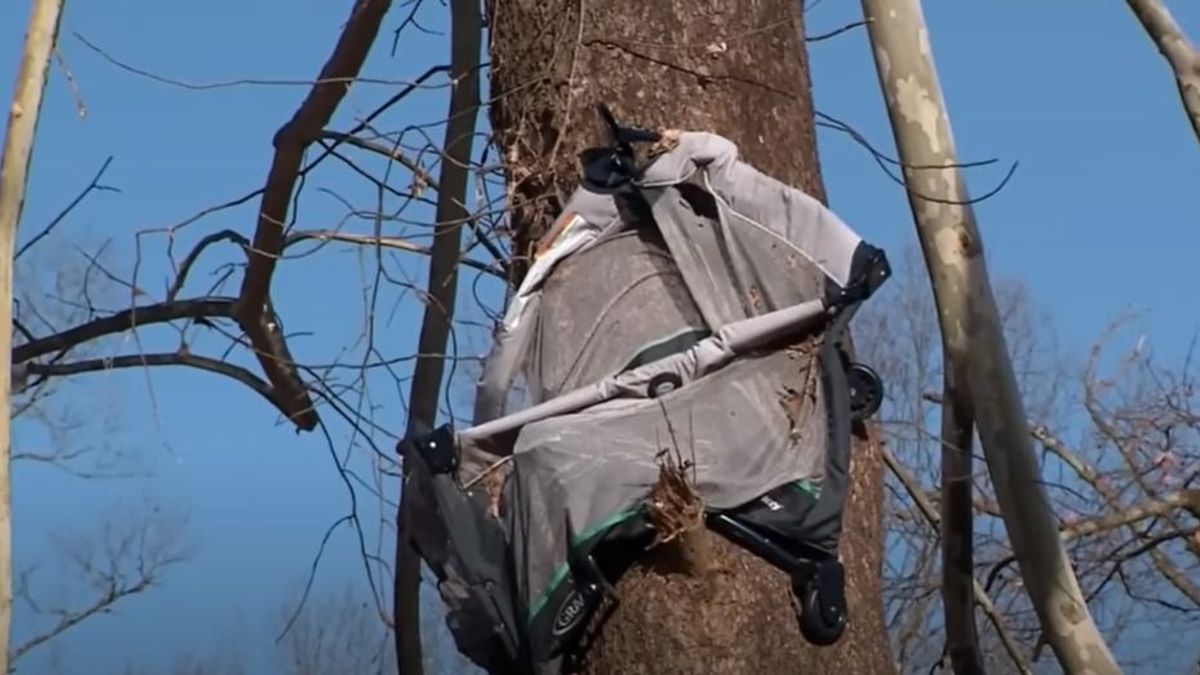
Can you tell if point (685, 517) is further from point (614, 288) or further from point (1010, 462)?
point (1010, 462)

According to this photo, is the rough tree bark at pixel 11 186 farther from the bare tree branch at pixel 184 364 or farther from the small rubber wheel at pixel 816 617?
the bare tree branch at pixel 184 364

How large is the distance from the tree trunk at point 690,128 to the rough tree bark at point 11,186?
2.79 ft

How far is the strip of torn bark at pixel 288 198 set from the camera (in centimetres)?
424

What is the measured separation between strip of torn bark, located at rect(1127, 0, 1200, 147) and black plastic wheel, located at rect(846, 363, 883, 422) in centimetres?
66

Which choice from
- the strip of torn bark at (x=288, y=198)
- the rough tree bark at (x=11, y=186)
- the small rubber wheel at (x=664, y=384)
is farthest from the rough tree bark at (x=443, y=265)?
the rough tree bark at (x=11, y=186)

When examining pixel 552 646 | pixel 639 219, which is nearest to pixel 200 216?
pixel 639 219

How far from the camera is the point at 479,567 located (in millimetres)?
2818

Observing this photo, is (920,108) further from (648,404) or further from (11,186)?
(11,186)

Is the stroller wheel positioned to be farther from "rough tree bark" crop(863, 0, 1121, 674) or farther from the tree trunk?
"rough tree bark" crop(863, 0, 1121, 674)

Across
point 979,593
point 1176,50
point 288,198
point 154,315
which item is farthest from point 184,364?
point 1176,50

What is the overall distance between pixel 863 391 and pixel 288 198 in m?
2.08

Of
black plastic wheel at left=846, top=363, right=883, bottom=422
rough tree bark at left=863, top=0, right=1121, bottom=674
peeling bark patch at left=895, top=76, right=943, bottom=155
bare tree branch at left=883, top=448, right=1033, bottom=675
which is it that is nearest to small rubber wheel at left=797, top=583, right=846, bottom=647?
black plastic wheel at left=846, top=363, right=883, bottom=422

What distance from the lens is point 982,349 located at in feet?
9.98

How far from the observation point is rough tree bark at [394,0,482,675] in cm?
384
